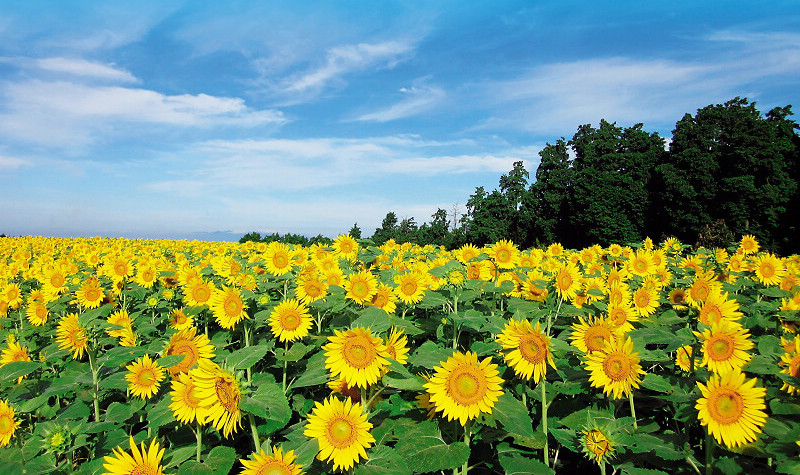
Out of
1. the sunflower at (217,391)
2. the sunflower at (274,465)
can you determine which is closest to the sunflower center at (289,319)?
the sunflower at (217,391)

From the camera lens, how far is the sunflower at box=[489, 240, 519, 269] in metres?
5.00

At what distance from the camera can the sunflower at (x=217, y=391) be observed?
6.37ft

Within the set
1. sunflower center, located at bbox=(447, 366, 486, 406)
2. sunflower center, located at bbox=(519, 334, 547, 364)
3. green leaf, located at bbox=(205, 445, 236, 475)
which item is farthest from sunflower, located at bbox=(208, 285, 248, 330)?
sunflower center, located at bbox=(519, 334, 547, 364)

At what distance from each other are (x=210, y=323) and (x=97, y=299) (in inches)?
76.2

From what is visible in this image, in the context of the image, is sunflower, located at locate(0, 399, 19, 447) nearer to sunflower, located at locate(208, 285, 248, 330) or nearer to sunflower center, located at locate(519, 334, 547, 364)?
sunflower, located at locate(208, 285, 248, 330)

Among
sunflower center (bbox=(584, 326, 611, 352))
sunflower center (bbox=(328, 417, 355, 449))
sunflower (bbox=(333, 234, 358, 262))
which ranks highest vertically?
sunflower (bbox=(333, 234, 358, 262))

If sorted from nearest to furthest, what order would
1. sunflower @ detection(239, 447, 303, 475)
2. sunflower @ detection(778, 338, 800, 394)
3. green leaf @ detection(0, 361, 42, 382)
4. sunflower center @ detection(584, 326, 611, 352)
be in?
sunflower @ detection(239, 447, 303, 475), sunflower @ detection(778, 338, 800, 394), sunflower center @ detection(584, 326, 611, 352), green leaf @ detection(0, 361, 42, 382)

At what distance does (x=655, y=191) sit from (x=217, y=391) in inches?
1998

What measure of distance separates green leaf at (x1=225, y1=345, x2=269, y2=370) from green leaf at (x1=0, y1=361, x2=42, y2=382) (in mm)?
1811

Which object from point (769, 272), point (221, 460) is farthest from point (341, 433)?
point (769, 272)

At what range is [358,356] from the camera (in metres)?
2.13

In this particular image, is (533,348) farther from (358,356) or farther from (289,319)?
(289,319)

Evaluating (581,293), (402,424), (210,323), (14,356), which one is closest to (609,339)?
(402,424)

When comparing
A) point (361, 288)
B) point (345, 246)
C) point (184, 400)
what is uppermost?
point (345, 246)
